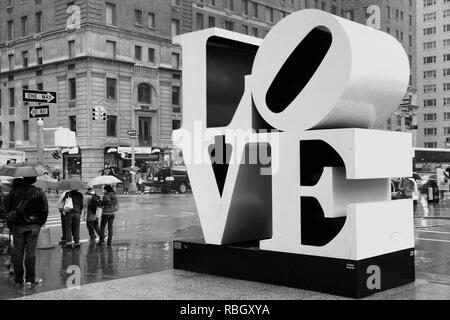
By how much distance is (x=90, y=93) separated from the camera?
5362cm

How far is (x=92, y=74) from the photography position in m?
53.7

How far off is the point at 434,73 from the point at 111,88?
81.6 m

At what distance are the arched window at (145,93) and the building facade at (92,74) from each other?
0.10m

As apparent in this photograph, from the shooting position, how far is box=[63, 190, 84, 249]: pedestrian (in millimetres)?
14719

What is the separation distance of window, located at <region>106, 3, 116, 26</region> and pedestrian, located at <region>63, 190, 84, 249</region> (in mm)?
42937

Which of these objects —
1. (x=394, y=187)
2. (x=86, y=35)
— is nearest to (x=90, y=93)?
(x=86, y=35)

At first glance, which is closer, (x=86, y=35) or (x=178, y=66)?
(x=86, y=35)

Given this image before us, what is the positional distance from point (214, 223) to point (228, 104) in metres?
2.29

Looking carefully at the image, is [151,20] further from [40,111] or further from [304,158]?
[304,158]

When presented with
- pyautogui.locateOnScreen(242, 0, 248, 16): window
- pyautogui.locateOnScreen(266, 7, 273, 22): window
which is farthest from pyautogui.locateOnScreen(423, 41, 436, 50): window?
pyautogui.locateOnScreen(242, 0, 248, 16): window

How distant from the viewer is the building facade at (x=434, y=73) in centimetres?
11475

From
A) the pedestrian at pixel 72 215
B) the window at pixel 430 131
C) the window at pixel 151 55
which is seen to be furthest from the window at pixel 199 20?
the window at pixel 430 131

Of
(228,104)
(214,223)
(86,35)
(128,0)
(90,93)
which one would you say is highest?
(128,0)
